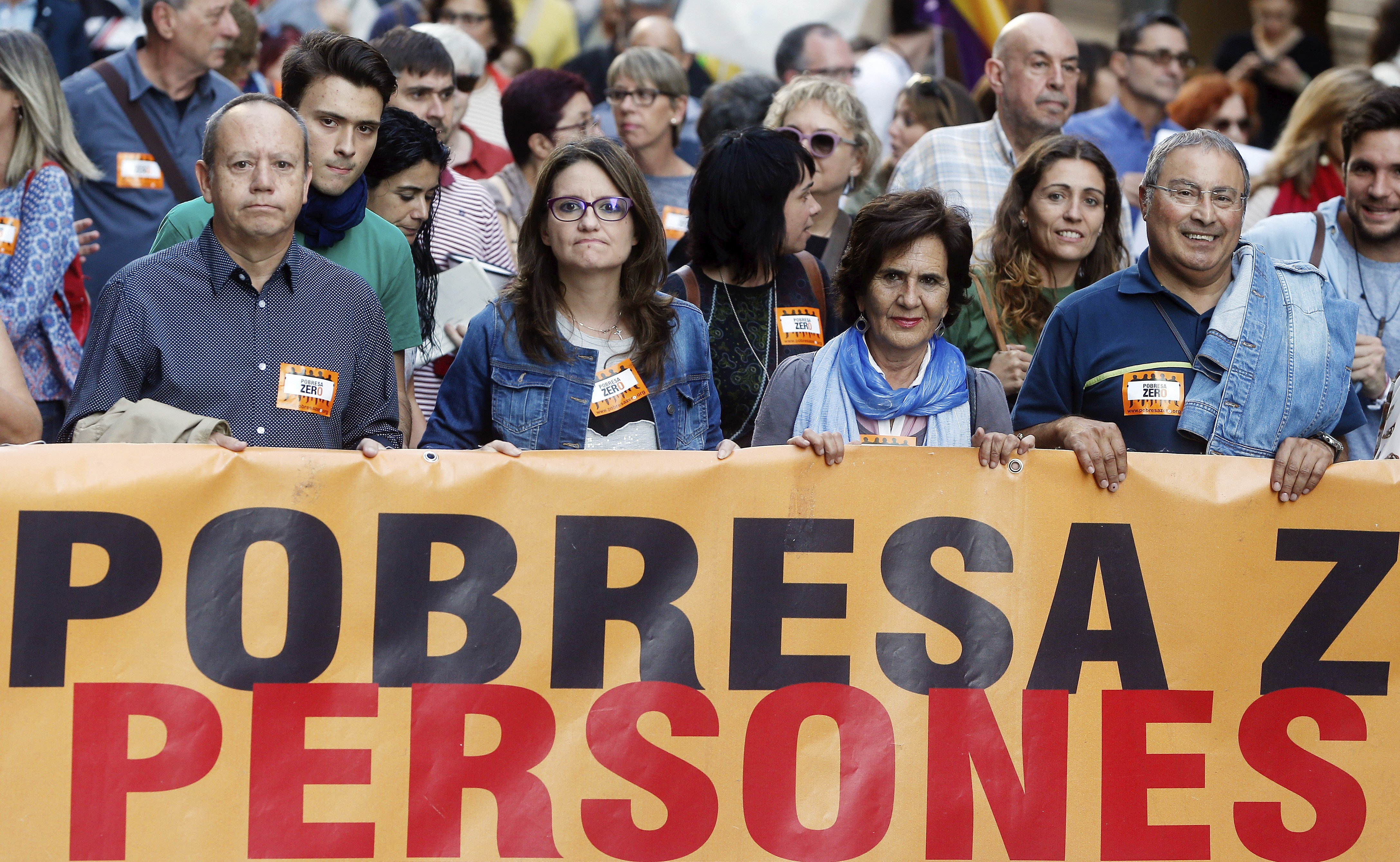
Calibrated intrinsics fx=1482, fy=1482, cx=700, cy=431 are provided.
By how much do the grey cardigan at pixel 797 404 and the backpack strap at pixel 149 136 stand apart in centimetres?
303

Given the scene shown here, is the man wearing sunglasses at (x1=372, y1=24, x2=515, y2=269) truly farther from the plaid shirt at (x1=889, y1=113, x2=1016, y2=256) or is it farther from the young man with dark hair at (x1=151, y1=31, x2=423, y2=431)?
the plaid shirt at (x1=889, y1=113, x2=1016, y2=256)

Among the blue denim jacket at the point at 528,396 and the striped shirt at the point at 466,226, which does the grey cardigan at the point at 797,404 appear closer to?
the blue denim jacket at the point at 528,396

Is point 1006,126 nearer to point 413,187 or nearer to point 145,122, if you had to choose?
point 413,187

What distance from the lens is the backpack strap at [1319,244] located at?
187 inches

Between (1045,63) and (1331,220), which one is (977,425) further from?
(1045,63)

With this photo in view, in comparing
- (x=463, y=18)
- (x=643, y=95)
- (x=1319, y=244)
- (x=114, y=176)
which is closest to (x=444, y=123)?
(x=643, y=95)

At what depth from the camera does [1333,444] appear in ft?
12.2

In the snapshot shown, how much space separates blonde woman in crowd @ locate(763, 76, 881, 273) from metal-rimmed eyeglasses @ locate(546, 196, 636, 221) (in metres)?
1.75

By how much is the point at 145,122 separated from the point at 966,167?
10.8 feet

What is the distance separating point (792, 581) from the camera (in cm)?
357

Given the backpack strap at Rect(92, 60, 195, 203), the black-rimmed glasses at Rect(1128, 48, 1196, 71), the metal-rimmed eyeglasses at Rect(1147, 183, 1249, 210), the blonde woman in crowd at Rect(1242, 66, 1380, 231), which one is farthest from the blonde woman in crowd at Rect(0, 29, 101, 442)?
the black-rimmed glasses at Rect(1128, 48, 1196, 71)

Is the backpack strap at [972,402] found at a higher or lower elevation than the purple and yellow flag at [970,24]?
lower

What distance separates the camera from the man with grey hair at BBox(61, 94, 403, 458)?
3.62 meters

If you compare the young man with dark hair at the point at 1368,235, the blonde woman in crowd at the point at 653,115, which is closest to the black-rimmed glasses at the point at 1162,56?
the blonde woman in crowd at the point at 653,115
